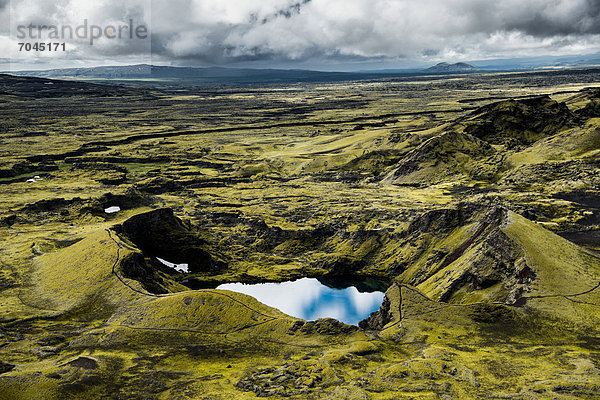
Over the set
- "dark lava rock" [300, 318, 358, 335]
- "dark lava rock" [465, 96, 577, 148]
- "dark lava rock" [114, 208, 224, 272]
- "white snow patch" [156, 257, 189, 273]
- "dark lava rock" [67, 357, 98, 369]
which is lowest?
"white snow patch" [156, 257, 189, 273]

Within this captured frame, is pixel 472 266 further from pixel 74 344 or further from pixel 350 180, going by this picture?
pixel 350 180

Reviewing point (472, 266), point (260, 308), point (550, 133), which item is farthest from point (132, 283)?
point (550, 133)

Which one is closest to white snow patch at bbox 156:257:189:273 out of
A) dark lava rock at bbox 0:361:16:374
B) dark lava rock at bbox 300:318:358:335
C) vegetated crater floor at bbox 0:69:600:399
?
vegetated crater floor at bbox 0:69:600:399

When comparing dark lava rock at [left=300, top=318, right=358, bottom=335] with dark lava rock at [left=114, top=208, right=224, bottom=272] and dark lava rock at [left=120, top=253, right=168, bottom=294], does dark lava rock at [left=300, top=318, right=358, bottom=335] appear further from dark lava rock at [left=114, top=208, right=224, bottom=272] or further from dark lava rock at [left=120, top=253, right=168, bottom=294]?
dark lava rock at [left=114, top=208, right=224, bottom=272]

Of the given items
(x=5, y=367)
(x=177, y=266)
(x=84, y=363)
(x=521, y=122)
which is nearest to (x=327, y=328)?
(x=84, y=363)

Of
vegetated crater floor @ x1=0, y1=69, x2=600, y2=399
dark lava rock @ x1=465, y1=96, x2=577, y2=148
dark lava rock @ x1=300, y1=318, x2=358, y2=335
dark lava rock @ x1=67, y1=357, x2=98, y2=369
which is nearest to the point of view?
dark lava rock @ x1=67, y1=357, x2=98, y2=369

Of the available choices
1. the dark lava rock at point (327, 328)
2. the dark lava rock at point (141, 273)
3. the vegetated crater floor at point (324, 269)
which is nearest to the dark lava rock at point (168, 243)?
the vegetated crater floor at point (324, 269)

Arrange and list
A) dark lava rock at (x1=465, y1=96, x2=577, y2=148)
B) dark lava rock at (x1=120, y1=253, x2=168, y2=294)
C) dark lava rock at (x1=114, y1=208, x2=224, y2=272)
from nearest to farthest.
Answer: dark lava rock at (x1=120, y1=253, x2=168, y2=294) < dark lava rock at (x1=114, y1=208, x2=224, y2=272) < dark lava rock at (x1=465, y1=96, x2=577, y2=148)

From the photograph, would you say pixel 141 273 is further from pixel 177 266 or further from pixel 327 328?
pixel 327 328

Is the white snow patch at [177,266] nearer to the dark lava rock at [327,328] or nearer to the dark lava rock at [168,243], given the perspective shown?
the dark lava rock at [168,243]
